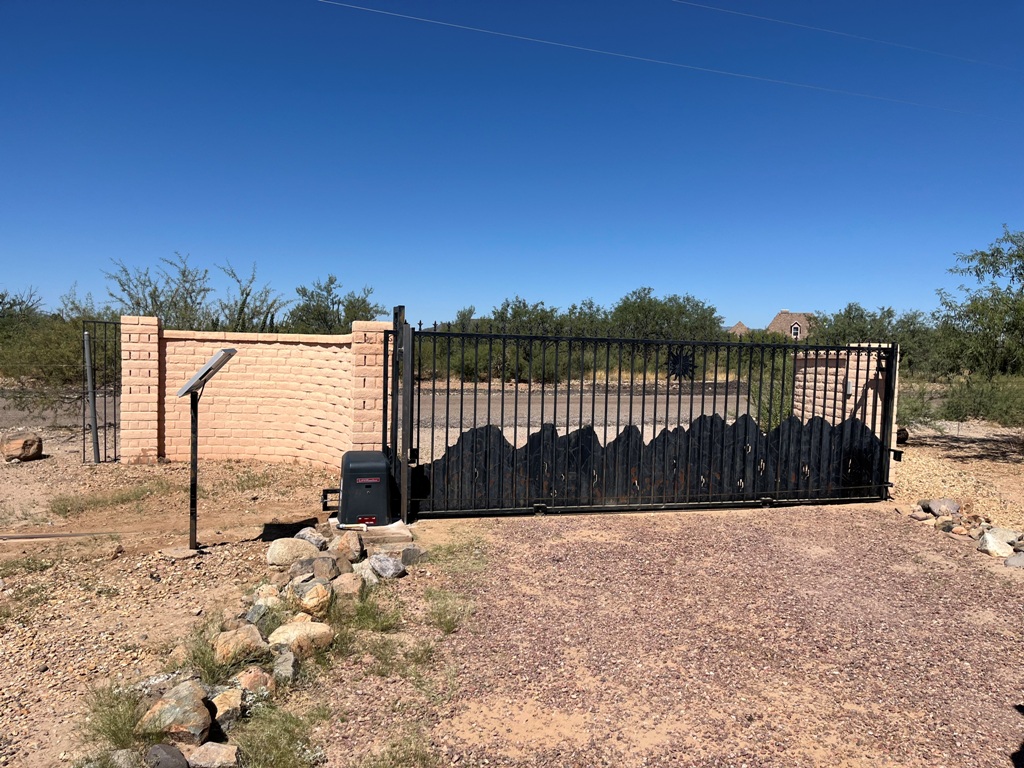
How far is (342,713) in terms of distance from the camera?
341 cm

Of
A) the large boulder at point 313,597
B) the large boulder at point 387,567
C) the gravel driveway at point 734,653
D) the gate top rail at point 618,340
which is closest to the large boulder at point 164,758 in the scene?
the gravel driveway at point 734,653

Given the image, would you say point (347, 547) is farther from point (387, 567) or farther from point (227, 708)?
point (227, 708)

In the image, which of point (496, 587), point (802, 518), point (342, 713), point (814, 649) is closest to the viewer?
point (342, 713)

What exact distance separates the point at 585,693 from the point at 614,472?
13.8 ft

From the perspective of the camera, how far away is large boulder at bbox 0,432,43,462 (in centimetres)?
1026

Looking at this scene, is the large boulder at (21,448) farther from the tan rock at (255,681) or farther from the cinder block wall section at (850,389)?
the cinder block wall section at (850,389)

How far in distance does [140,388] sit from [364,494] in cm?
579

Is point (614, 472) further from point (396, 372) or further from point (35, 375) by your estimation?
point (35, 375)

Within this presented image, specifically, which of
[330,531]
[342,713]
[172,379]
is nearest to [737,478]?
[330,531]

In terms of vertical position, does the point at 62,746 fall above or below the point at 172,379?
below

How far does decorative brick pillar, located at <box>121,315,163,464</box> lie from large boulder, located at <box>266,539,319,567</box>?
5801 millimetres

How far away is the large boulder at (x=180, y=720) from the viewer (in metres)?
3.02

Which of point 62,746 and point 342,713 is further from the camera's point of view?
point 342,713

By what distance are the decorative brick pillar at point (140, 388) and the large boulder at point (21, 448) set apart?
159cm
